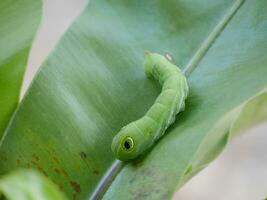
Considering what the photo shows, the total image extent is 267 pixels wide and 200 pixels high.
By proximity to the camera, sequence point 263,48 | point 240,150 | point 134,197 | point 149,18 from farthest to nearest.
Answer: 1. point 240,150
2. point 149,18
3. point 263,48
4. point 134,197

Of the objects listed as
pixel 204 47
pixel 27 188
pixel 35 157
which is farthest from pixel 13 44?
pixel 27 188

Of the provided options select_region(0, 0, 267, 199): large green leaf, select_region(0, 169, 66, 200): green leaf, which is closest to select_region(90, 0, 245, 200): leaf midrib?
select_region(0, 0, 267, 199): large green leaf

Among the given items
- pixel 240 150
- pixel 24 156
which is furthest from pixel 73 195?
pixel 240 150

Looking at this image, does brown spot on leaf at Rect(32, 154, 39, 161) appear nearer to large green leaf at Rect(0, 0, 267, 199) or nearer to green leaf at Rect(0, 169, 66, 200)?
large green leaf at Rect(0, 0, 267, 199)

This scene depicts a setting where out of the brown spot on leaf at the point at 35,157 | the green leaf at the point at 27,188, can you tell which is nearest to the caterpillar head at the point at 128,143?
the brown spot on leaf at the point at 35,157

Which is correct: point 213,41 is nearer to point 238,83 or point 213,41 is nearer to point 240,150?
point 238,83

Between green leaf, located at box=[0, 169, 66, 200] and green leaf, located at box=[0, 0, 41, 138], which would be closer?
green leaf, located at box=[0, 169, 66, 200]
